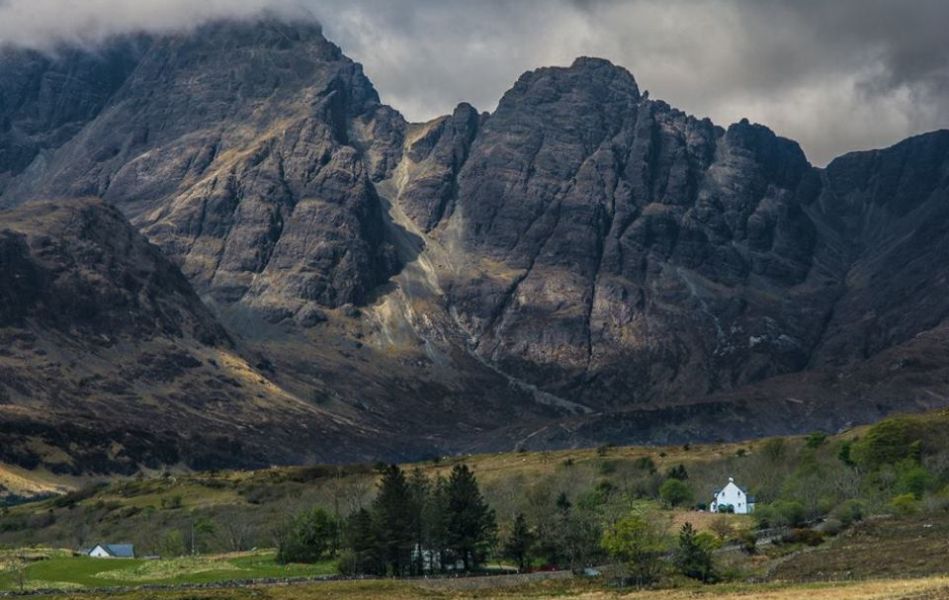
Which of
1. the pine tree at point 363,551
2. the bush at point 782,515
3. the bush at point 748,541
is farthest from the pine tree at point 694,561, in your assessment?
the bush at point 782,515

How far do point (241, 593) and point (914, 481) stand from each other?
108 m

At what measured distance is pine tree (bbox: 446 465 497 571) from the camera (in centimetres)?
15659

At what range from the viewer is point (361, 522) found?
510 ft

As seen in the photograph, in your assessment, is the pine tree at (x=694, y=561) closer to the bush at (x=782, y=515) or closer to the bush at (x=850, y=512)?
the bush at (x=782, y=515)

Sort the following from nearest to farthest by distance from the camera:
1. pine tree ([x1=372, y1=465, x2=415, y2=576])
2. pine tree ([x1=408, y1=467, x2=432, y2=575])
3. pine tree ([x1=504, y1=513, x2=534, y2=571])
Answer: pine tree ([x1=372, y1=465, x2=415, y2=576]) < pine tree ([x1=408, y1=467, x2=432, y2=575]) < pine tree ([x1=504, y1=513, x2=534, y2=571])

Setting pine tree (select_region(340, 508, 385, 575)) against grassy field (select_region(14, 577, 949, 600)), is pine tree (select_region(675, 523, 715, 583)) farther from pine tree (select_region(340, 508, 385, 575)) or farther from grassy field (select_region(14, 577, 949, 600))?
pine tree (select_region(340, 508, 385, 575))

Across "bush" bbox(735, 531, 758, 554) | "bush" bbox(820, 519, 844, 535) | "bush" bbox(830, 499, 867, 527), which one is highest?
"bush" bbox(830, 499, 867, 527)

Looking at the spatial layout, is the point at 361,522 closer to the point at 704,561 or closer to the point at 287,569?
the point at 287,569

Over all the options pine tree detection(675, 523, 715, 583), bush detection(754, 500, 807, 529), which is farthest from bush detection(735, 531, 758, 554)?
pine tree detection(675, 523, 715, 583)

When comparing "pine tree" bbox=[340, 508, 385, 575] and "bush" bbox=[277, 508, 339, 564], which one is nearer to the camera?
"pine tree" bbox=[340, 508, 385, 575]

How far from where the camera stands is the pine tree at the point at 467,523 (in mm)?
156587

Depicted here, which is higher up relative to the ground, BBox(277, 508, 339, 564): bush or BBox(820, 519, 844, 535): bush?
BBox(277, 508, 339, 564): bush

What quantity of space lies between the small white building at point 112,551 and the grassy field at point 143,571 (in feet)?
42.8

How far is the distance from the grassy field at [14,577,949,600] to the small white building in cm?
5564
